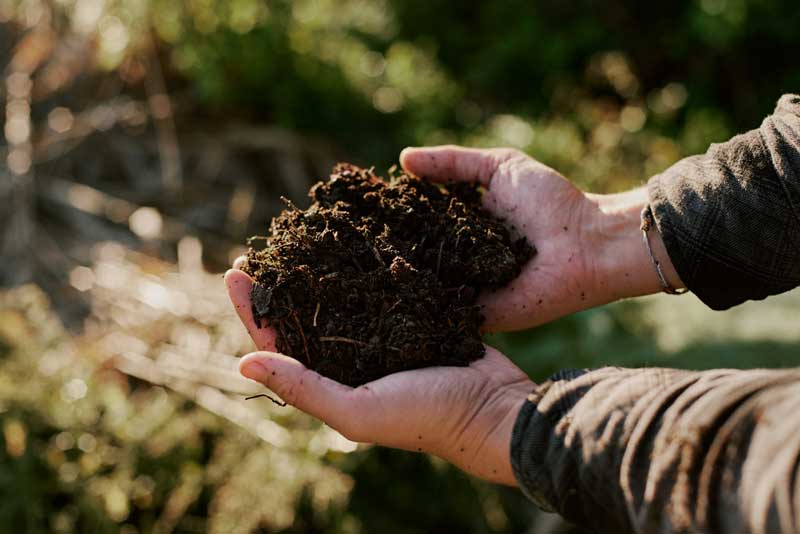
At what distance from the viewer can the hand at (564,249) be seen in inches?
97.9

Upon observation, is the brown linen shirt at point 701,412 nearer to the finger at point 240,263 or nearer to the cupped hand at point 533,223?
the cupped hand at point 533,223

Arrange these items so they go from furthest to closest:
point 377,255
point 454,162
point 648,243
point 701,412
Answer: point 454,162 → point 648,243 → point 377,255 → point 701,412

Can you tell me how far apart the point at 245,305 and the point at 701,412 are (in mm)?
1357

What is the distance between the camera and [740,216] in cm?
211

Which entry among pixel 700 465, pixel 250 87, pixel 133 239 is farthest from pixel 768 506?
pixel 250 87

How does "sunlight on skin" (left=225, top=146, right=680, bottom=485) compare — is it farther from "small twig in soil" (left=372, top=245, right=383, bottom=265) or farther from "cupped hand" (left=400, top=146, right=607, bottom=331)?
"small twig in soil" (left=372, top=245, right=383, bottom=265)

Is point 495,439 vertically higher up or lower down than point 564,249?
lower down

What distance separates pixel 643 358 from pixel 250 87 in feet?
12.0

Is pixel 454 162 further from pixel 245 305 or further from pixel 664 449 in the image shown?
pixel 664 449

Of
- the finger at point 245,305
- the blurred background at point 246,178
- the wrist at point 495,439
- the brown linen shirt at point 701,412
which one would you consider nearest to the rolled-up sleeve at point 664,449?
the brown linen shirt at point 701,412

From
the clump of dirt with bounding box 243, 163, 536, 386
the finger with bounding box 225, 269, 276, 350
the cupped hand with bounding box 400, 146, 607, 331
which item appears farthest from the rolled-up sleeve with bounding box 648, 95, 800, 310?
the finger with bounding box 225, 269, 276, 350

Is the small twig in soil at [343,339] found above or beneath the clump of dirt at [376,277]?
beneath

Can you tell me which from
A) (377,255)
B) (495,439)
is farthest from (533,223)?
(495,439)

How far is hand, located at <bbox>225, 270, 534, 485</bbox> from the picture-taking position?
6.23ft
